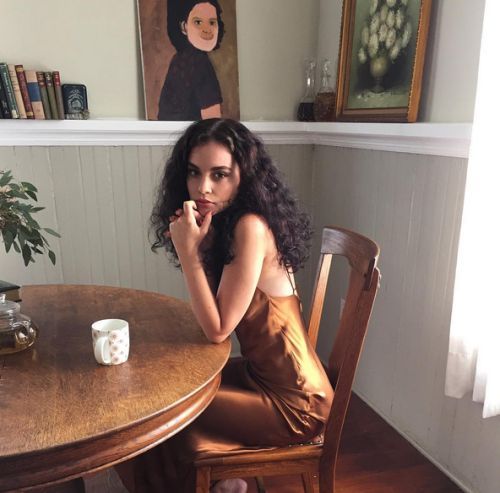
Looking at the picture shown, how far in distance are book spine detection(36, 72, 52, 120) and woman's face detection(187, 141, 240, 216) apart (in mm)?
956

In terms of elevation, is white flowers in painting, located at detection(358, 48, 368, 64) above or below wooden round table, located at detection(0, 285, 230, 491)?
above

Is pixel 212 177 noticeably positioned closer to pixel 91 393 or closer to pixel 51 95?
pixel 91 393

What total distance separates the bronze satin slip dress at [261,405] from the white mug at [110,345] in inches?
11.3

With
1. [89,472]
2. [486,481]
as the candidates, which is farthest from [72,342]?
[486,481]

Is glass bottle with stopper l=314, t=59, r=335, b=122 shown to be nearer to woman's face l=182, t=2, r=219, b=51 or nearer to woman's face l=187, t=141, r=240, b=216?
woman's face l=182, t=2, r=219, b=51

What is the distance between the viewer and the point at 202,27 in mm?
2129

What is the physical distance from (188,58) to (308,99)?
604 millimetres

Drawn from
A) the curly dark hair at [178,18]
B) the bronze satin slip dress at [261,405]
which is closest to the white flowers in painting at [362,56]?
the curly dark hair at [178,18]

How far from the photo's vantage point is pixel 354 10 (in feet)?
6.68

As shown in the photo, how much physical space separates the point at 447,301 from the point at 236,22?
1503 millimetres

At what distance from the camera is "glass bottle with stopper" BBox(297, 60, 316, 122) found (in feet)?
7.67

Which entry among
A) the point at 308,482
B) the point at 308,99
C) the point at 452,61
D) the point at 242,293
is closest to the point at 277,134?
the point at 308,99

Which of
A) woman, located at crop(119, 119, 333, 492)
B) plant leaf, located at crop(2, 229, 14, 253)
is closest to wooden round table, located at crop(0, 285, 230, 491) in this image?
woman, located at crop(119, 119, 333, 492)

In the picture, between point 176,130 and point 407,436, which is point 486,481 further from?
point 176,130
